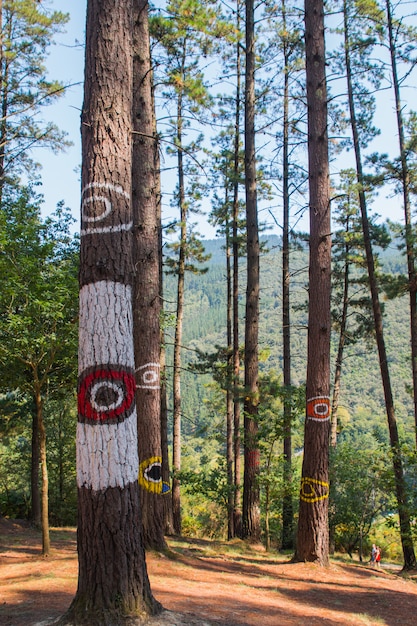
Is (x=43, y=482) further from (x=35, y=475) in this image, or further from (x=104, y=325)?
(x=35, y=475)

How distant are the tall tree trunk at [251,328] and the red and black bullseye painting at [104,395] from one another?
681 centimetres

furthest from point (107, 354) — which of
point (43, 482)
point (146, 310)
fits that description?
point (43, 482)

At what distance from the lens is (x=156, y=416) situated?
658 centimetres

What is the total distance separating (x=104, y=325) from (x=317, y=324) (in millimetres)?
4857

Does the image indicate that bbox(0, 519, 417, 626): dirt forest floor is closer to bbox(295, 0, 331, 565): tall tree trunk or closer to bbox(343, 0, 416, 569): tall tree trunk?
bbox(295, 0, 331, 565): tall tree trunk

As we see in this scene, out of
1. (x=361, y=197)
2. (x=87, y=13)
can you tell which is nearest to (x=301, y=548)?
(x=87, y=13)

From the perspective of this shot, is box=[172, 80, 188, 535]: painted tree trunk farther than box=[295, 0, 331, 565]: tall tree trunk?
Yes

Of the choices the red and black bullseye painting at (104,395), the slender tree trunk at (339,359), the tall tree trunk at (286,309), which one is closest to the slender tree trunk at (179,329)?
the tall tree trunk at (286,309)

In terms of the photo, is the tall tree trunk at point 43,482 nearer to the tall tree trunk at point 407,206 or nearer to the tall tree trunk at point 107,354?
the tall tree trunk at point 107,354

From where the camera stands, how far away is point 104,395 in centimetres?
332

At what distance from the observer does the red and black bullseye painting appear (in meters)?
3.29

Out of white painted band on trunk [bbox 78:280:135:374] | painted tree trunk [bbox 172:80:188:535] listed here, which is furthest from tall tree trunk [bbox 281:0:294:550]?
white painted band on trunk [bbox 78:280:135:374]

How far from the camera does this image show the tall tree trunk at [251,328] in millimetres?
10125

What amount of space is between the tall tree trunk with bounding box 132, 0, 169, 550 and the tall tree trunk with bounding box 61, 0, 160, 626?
2.34 m
